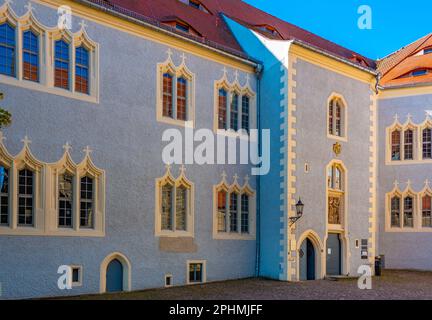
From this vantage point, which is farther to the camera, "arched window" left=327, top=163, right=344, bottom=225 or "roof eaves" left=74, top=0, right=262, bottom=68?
"arched window" left=327, top=163, right=344, bottom=225

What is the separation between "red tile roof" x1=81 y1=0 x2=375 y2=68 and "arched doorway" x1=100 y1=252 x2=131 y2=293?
7.75m

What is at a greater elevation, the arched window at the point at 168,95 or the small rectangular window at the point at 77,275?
the arched window at the point at 168,95

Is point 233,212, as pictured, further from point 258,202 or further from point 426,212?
point 426,212

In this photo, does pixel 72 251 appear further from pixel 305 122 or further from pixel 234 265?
pixel 305 122

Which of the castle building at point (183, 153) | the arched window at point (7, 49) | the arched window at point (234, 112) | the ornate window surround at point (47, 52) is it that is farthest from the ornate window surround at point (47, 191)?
the arched window at point (234, 112)

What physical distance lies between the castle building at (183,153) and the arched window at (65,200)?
0.19 ft

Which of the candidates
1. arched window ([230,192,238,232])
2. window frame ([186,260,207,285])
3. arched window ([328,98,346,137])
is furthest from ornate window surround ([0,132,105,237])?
arched window ([328,98,346,137])

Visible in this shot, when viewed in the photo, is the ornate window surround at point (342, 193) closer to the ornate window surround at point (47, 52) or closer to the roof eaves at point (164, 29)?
the roof eaves at point (164, 29)

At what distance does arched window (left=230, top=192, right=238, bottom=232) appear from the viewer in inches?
876

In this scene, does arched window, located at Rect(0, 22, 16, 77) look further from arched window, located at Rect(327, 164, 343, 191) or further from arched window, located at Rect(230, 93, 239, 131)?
arched window, located at Rect(327, 164, 343, 191)

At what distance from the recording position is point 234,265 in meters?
21.9

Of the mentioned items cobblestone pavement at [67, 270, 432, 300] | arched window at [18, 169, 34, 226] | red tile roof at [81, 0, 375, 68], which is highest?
red tile roof at [81, 0, 375, 68]

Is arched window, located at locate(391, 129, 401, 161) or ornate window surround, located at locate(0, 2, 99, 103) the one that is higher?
ornate window surround, located at locate(0, 2, 99, 103)

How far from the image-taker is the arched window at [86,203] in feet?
57.4
